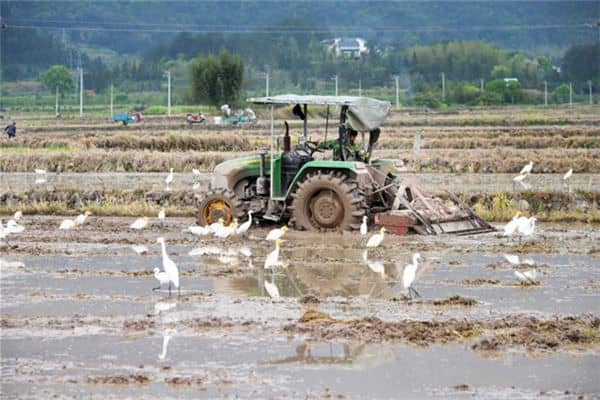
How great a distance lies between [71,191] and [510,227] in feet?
35.5

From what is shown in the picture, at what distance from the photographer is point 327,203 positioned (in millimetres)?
19203

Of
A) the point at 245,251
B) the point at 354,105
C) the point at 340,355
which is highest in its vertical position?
the point at 354,105

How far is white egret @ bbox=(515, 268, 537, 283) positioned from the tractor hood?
437cm

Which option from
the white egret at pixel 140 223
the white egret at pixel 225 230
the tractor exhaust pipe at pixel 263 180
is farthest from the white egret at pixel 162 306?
the white egret at pixel 140 223

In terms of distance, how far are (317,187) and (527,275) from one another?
454 cm

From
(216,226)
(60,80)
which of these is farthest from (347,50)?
(216,226)

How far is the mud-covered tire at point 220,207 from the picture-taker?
19500mm

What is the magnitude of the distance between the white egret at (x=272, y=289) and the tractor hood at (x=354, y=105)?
15.2 feet

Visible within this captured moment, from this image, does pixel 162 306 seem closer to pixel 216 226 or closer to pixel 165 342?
pixel 165 342

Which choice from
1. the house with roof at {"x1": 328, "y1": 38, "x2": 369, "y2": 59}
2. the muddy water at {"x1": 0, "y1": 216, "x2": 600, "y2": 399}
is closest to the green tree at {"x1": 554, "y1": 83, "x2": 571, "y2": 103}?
the house with roof at {"x1": 328, "y1": 38, "x2": 369, "y2": 59}

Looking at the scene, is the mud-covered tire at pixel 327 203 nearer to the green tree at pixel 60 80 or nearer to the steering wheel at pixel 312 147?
the steering wheel at pixel 312 147

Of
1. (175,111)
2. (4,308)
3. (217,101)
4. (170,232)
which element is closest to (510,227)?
(170,232)

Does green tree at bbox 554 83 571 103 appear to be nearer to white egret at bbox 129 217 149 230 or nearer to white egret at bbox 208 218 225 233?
white egret at bbox 129 217 149 230

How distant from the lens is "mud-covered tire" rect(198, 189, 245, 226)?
19.5 metres
